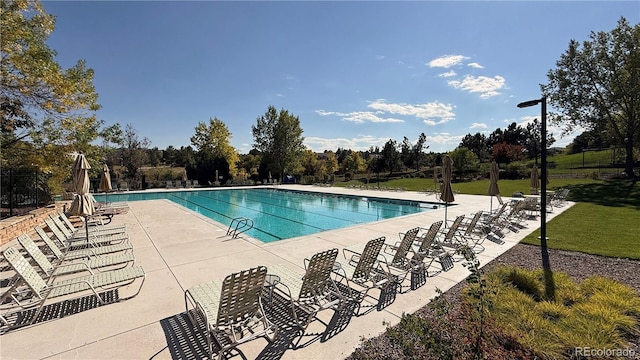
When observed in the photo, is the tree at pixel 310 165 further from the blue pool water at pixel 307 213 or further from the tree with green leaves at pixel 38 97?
the tree with green leaves at pixel 38 97

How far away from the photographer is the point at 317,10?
1247 centimetres

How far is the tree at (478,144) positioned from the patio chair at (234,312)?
63.6 m

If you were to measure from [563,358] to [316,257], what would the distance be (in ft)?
9.49

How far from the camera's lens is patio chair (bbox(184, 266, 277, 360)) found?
290 cm

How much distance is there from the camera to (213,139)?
3631cm

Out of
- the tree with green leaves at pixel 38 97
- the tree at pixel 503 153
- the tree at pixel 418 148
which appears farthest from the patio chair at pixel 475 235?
the tree at pixel 418 148

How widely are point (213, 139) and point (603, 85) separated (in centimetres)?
4188

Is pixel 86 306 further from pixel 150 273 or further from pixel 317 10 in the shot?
pixel 317 10

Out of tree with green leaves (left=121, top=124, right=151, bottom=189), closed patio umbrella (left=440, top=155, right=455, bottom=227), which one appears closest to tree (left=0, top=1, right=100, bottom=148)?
closed patio umbrella (left=440, top=155, right=455, bottom=227)

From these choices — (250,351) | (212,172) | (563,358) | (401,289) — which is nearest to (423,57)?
(401,289)

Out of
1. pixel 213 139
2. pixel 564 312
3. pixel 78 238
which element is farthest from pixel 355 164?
pixel 564 312

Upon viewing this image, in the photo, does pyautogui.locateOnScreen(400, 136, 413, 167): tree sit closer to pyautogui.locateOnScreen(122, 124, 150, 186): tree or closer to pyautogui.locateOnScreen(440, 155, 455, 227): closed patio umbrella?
pyautogui.locateOnScreen(122, 124, 150, 186): tree

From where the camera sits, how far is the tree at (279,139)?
36.6 metres

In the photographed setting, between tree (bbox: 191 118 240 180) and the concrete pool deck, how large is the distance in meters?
29.7
